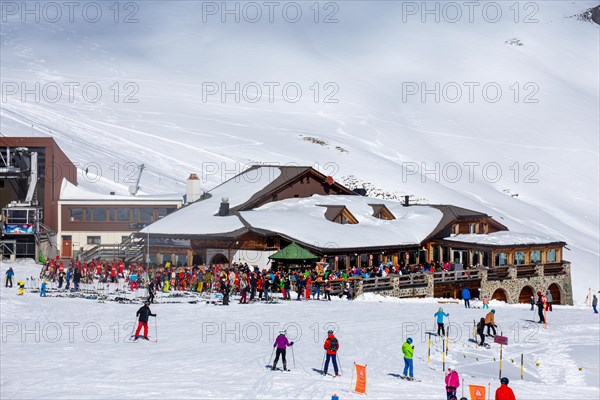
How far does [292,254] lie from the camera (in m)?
42.6

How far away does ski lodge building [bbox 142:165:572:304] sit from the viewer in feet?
149

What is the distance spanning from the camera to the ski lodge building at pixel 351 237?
45.6 metres

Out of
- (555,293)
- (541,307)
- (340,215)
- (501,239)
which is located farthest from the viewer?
(555,293)

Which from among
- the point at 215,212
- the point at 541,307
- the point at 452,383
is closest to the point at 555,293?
the point at 541,307

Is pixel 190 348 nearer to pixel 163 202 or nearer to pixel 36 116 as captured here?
pixel 163 202

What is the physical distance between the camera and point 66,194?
60.2 meters

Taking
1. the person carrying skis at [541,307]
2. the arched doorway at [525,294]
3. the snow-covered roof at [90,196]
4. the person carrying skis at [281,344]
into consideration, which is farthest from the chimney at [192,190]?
the person carrying skis at [281,344]

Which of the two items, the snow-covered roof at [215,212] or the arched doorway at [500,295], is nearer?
the snow-covered roof at [215,212]

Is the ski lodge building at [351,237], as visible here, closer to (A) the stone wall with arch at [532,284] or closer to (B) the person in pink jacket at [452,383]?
(A) the stone wall with arch at [532,284]

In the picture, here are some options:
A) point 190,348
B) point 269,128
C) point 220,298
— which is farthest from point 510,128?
point 190,348

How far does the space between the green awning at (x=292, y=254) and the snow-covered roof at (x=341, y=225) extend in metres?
1.73

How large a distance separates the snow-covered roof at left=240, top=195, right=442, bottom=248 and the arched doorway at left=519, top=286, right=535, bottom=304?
6.96m

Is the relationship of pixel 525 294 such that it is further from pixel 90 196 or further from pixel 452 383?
pixel 452 383

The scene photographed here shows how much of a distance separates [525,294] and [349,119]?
83.5 metres
